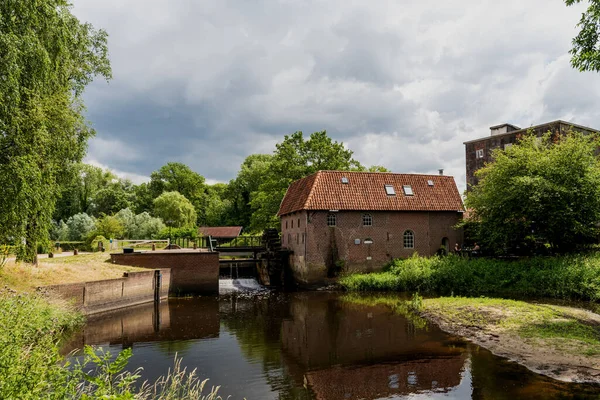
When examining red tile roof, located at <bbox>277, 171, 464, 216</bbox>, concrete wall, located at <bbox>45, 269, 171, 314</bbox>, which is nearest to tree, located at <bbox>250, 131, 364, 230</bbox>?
red tile roof, located at <bbox>277, 171, 464, 216</bbox>

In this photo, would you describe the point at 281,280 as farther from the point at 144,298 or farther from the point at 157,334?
the point at 157,334

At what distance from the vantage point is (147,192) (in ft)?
204

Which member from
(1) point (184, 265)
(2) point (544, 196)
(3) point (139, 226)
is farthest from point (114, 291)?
(3) point (139, 226)

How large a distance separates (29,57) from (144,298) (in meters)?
12.2

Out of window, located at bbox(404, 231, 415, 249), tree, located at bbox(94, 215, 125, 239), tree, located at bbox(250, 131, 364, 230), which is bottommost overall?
window, located at bbox(404, 231, 415, 249)

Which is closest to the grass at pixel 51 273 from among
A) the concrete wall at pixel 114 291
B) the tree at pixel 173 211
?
the concrete wall at pixel 114 291

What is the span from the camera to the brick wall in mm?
25203

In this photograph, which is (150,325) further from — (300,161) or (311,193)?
(300,161)

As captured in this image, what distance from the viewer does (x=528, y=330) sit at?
1285cm

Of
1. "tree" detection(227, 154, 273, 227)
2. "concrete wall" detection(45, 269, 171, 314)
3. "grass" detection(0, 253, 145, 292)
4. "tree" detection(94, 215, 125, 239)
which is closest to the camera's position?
"grass" detection(0, 253, 145, 292)

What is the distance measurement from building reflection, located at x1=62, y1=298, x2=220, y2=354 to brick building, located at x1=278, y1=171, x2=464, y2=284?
748cm

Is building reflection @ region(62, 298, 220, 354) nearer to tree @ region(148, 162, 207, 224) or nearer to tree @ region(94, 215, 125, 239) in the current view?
tree @ region(94, 215, 125, 239)

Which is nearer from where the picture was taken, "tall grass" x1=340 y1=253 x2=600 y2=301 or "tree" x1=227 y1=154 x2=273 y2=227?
"tall grass" x1=340 y1=253 x2=600 y2=301

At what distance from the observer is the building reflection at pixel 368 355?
9.32 m
